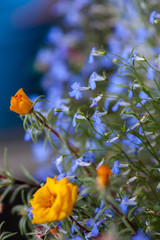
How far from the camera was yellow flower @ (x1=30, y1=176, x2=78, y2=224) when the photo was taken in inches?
12.7

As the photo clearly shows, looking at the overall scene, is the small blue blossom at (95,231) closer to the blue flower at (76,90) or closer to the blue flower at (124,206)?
the blue flower at (124,206)

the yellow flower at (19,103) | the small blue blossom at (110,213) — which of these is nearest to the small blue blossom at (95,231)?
the small blue blossom at (110,213)

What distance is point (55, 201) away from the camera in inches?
13.1

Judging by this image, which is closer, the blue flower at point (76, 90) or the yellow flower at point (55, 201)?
the yellow flower at point (55, 201)

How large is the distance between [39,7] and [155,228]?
1.52 metres

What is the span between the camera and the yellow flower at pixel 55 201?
1.06 feet

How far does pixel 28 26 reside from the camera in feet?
5.33

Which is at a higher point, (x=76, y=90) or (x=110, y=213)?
(x=76, y=90)

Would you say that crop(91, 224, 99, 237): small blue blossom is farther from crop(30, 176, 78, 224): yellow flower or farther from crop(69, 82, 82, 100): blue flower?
crop(69, 82, 82, 100): blue flower

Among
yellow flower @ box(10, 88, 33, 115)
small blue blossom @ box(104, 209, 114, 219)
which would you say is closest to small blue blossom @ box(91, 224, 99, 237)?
small blue blossom @ box(104, 209, 114, 219)

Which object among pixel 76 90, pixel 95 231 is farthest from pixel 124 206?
pixel 76 90

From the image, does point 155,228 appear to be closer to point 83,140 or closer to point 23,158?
point 83,140

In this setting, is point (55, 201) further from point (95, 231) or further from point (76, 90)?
point (76, 90)

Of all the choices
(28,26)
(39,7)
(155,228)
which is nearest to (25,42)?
(28,26)
